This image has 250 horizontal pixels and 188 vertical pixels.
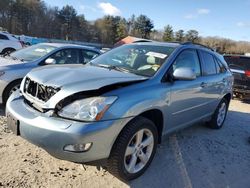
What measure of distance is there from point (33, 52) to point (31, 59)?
0.43 metres

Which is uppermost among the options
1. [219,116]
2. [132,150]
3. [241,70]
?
[241,70]

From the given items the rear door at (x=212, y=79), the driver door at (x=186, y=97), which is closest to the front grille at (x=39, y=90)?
the driver door at (x=186, y=97)

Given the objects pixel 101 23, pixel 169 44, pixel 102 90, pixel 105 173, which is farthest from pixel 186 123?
pixel 101 23

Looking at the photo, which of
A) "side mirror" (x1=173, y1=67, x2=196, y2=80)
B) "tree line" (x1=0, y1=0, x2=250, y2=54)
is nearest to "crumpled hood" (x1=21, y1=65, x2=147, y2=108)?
"side mirror" (x1=173, y1=67, x2=196, y2=80)

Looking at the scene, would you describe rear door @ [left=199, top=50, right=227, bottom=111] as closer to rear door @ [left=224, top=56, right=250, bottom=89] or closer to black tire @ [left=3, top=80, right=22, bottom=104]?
black tire @ [left=3, top=80, right=22, bottom=104]

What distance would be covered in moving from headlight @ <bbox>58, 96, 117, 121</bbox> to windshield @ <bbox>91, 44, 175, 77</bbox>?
1.03m

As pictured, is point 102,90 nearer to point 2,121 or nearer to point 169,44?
point 169,44

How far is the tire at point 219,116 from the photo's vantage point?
6005 mm

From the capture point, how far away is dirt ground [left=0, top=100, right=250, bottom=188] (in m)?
3.43

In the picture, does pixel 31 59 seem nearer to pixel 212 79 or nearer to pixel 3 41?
pixel 212 79

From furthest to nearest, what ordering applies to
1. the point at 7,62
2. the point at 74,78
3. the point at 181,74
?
1. the point at 7,62
2. the point at 181,74
3. the point at 74,78

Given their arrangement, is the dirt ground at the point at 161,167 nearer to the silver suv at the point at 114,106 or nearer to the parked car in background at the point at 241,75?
the silver suv at the point at 114,106

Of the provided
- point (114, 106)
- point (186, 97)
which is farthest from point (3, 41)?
point (114, 106)

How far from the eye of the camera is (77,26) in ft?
267
